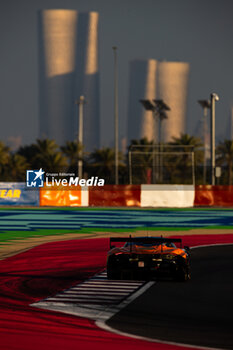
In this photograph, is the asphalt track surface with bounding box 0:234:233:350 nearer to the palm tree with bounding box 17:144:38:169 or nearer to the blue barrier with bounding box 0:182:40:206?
the blue barrier with bounding box 0:182:40:206

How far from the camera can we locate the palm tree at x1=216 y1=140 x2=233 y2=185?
107000 millimetres

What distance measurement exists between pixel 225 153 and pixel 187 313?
97830 mm

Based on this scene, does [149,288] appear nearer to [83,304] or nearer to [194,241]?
[83,304]

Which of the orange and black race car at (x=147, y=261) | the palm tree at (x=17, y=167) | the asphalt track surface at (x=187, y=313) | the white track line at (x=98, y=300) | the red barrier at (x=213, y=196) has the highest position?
the palm tree at (x=17, y=167)

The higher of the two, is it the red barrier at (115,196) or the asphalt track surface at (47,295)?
the red barrier at (115,196)

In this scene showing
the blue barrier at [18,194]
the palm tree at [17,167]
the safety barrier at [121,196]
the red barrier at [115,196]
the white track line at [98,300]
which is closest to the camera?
the white track line at [98,300]

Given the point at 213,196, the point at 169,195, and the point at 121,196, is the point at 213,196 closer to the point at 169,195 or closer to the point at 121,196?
the point at 169,195

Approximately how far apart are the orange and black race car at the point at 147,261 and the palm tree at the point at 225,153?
3668 inches

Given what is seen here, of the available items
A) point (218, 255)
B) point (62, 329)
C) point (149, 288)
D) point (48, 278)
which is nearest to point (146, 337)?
point (62, 329)

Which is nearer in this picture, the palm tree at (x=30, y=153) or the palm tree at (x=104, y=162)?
the palm tree at (x=104, y=162)

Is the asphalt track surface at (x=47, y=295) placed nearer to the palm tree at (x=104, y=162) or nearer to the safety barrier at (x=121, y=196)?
the safety barrier at (x=121, y=196)

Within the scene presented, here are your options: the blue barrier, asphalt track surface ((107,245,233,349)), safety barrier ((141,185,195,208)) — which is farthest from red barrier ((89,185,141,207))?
asphalt track surface ((107,245,233,349))

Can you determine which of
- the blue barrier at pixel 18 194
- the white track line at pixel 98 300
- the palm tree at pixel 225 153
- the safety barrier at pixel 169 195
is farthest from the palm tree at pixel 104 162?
the white track line at pixel 98 300

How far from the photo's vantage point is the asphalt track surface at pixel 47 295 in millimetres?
9016
